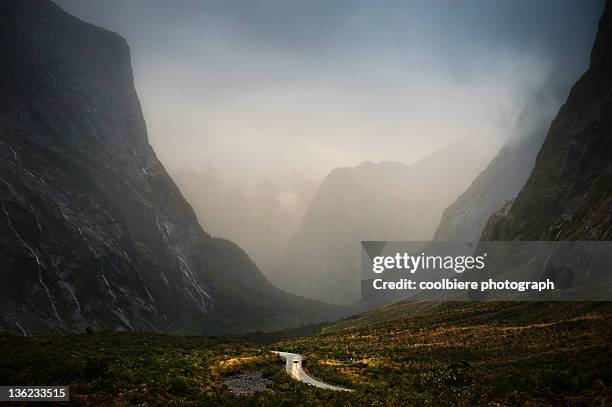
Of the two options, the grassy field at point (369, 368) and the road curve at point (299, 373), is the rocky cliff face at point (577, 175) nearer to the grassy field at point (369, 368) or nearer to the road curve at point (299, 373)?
the grassy field at point (369, 368)

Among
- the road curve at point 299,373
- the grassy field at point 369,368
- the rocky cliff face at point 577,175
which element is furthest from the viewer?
the rocky cliff face at point 577,175

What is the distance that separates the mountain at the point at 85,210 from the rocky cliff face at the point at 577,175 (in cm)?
10413

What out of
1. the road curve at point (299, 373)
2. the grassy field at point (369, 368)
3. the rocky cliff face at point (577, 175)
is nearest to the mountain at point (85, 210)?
the grassy field at point (369, 368)

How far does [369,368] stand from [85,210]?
107204 mm

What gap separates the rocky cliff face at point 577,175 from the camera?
78875mm

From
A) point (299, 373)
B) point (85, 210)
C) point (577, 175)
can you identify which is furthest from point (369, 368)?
point (85, 210)

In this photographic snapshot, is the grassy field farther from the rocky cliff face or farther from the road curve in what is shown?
the rocky cliff face

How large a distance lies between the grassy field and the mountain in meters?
42.6

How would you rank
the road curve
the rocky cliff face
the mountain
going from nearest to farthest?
the road curve, the rocky cliff face, the mountain

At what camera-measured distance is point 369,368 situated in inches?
1527

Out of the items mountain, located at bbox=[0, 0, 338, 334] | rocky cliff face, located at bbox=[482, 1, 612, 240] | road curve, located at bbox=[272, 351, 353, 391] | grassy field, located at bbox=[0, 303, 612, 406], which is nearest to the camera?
grassy field, located at bbox=[0, 303, 612, 406]

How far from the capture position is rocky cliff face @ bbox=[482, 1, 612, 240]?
78.9 meters

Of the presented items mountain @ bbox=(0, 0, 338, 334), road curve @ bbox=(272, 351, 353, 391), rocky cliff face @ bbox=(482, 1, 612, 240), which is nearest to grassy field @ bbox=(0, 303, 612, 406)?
road curve @ bbox=(272, 351, 353, 391)

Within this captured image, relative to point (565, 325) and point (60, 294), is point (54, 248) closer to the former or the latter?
point (60, 294)
